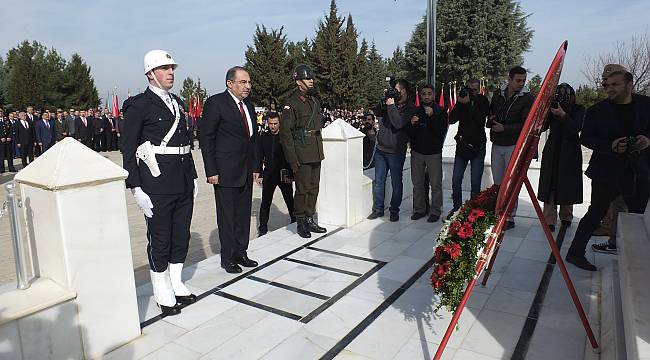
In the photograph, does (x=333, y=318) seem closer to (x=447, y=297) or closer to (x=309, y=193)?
(x=447, y=297)

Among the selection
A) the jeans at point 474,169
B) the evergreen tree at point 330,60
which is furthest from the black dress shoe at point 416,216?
the evergreen tree at point 330,60

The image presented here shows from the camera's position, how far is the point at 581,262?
3938mm

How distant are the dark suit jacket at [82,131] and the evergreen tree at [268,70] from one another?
576 inches

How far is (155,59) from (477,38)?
1118 inches

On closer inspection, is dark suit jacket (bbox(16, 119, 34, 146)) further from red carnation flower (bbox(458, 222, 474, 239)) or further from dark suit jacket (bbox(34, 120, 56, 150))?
red carnation flower (bbox(458, 222, 474, 239))

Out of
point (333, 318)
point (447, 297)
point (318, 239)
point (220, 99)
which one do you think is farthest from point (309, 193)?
point (447, 297)

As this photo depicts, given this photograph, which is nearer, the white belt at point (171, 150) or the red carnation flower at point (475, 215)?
the red carnation flower at point (475, 215)

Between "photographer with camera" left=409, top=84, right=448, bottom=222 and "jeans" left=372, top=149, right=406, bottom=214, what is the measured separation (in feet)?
0.71

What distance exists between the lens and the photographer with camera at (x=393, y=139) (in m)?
5.45

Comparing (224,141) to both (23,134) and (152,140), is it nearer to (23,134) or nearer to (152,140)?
(152,140)

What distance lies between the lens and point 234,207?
4.09m

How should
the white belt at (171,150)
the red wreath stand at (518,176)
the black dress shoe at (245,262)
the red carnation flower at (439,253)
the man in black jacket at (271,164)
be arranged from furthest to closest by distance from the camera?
the man in black jacket at (271,164) < the black dress shoe at (245,262) < the white belt at (171,150) < the red carnation flower at (439,253) < the red wreath stand at (518,176)

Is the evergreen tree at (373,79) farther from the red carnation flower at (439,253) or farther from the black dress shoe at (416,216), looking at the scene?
the red carnation flower at (439,253)

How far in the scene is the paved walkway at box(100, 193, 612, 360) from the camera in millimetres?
2783
